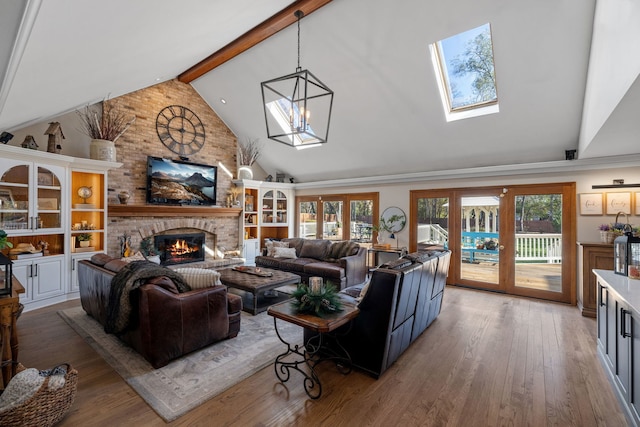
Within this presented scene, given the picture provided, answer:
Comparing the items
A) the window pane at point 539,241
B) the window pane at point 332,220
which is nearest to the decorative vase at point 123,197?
the window pane at point 332,220

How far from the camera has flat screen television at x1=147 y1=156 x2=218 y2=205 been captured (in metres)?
6.17

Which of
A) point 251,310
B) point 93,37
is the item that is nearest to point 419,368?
point 251,310

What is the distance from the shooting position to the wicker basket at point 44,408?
5.68 ft

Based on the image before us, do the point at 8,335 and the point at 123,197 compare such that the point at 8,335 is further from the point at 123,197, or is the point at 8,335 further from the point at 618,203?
the point at 618,203

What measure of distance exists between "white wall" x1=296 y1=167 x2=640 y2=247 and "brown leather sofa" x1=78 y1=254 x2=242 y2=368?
4.60 metres

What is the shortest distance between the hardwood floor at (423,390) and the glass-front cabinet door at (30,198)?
5.08 feet

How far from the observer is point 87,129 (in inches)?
212

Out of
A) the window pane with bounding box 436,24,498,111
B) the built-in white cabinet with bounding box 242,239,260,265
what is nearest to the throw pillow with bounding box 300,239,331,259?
the built-in white cabinet with bounding box 242,239,260,265

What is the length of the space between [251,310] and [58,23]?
356 centimetres

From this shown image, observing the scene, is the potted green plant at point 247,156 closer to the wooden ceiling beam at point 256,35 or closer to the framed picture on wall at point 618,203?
the wooden ceiling beam at point 256,35

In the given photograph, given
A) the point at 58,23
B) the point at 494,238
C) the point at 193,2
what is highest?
the point at 193,2

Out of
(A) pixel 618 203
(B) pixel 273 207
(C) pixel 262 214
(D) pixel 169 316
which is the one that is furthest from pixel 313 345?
(B) pixel 273 207

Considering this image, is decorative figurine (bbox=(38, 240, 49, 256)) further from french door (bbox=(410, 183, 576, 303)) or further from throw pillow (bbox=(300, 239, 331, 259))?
french door (bbox=(410, 183, 576, 303))

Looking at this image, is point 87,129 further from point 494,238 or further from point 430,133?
point 494,238
